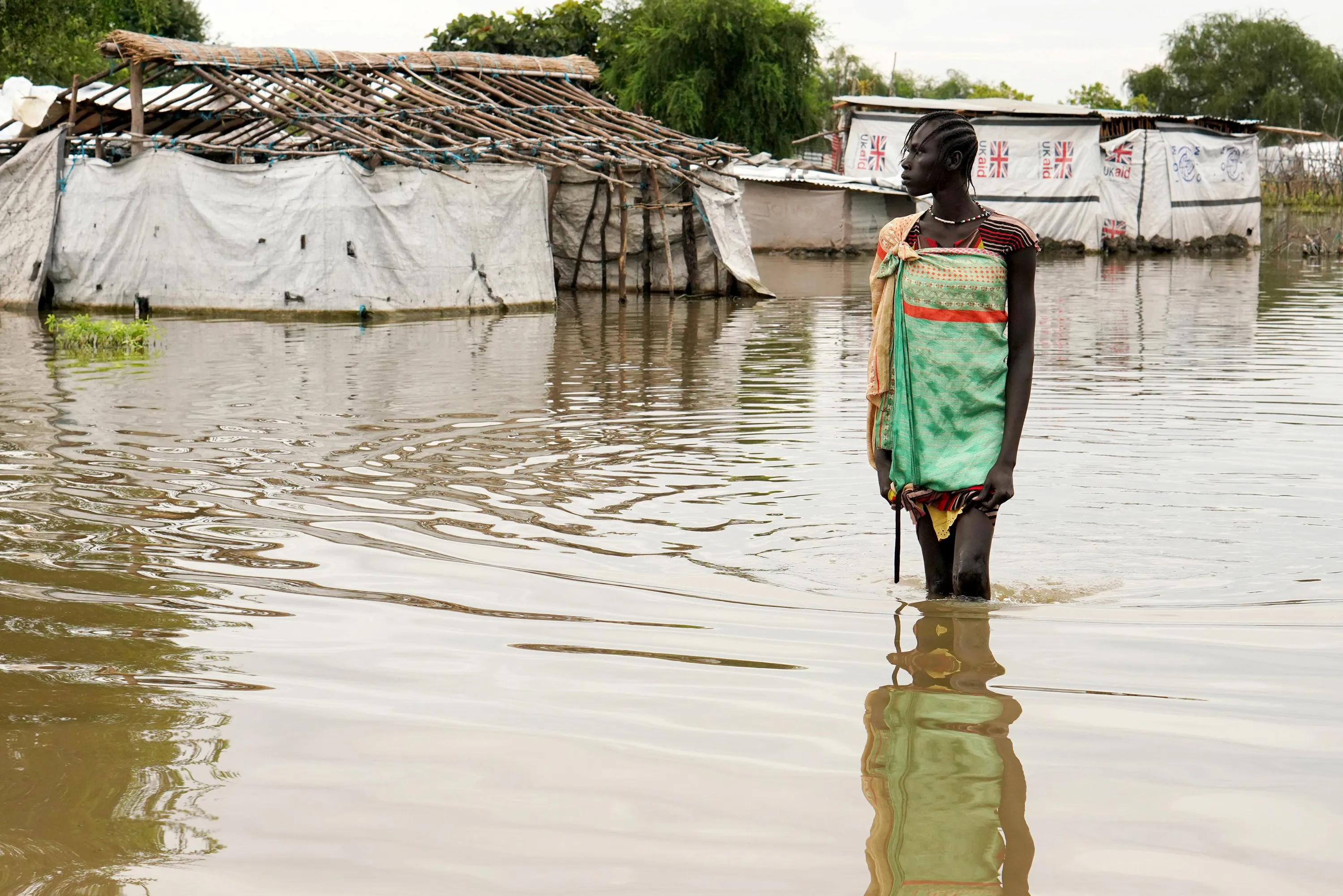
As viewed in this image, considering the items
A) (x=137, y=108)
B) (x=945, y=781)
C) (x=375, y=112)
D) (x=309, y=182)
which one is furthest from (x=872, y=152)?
(x=945, y=781)

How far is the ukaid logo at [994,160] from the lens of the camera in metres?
27.5

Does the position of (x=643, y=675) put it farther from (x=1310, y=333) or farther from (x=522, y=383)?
(x=1310, y=333)

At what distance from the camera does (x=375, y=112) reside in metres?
15.6

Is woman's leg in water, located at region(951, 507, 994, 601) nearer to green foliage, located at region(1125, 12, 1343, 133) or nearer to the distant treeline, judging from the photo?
the distant treeline

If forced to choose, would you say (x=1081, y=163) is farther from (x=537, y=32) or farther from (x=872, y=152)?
(x=537, y=32)

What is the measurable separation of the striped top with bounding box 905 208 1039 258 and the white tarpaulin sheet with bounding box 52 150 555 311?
1189 centimetres

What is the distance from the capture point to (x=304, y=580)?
4.34m

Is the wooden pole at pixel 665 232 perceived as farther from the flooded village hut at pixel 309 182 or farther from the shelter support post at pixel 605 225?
the shelter support post at pixel 605 225

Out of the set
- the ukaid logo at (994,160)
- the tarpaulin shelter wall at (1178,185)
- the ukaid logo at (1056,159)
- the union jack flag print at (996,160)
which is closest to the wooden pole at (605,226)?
the ukaid logo at (994,160)

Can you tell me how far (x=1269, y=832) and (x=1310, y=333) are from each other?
10.9 metres

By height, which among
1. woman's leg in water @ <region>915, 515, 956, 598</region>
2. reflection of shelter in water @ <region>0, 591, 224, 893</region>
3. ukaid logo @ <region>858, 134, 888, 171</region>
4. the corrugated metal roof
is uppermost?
the corrugated metal roof

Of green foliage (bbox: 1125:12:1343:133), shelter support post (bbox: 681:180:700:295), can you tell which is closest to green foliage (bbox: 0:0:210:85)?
shelter support post (bbox: 681:180:700:295)

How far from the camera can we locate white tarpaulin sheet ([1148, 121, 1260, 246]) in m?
28.0

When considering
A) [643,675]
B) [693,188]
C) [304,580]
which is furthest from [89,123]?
[643,675]
